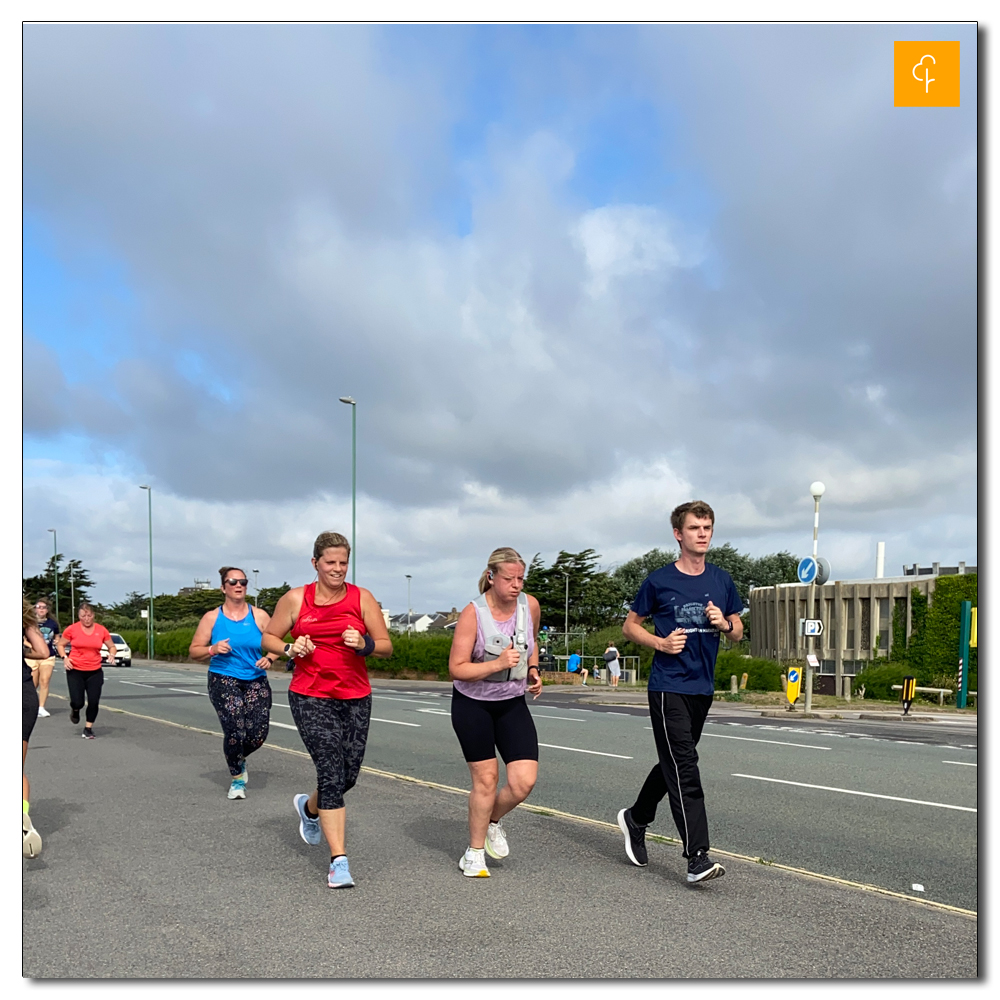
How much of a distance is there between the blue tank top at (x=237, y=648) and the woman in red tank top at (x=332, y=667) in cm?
292

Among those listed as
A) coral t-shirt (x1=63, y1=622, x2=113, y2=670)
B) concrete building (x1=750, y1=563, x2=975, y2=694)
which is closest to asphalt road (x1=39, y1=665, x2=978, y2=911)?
coral t-shirt (x1=63, y1=622, x2=113, y2=670)

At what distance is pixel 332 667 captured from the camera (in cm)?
521

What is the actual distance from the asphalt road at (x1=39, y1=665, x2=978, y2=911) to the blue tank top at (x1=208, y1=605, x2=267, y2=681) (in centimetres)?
244

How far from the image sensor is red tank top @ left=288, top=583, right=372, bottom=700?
17.1 feet

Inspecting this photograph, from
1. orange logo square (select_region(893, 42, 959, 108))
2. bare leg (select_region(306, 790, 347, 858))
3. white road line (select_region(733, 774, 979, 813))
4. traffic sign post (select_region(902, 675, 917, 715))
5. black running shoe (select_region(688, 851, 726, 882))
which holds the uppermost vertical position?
orange logo square (select_region(893, 42, 959, 108))

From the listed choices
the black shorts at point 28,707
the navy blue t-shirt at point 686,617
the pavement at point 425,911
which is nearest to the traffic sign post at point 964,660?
the pavement at point 425,911

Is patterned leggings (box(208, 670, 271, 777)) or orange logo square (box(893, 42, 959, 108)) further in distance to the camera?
patterned leggings (box(208, 670, 271, 777))

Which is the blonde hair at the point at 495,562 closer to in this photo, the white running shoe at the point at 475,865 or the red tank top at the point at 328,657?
the red tank top at the point at 328,657

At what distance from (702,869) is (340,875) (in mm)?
1807

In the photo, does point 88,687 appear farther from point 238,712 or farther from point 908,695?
point 908,695

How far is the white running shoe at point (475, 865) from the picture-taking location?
205 inches

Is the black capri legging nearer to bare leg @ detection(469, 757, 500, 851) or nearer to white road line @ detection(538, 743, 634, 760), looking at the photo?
white road line @ detection(538, 743, 634, 760)

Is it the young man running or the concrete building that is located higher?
the young man running

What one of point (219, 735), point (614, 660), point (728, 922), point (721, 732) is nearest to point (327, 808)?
point (728, 922)
